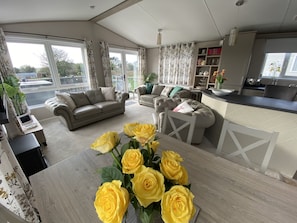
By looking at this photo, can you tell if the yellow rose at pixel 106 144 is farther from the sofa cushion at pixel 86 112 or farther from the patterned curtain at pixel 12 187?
the sofa cushion at pixel 86 112

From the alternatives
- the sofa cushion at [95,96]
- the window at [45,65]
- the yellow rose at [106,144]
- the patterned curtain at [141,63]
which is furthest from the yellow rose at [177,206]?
the patterned curtain at [141,63]

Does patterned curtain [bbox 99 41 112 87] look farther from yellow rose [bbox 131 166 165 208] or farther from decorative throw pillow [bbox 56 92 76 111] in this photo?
yellow rose [bbox 131 166 165 208]

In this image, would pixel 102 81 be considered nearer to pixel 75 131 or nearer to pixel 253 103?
pixel 75 131

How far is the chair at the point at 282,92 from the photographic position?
2510mm

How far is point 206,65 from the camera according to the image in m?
4.74

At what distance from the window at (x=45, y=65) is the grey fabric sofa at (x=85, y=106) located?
2.96ft

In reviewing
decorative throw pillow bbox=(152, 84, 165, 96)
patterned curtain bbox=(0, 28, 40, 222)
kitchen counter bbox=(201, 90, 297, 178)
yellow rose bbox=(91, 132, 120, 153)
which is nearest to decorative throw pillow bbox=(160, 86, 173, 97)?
decorative throw pillow bbox=(152, 84, 165, 96)

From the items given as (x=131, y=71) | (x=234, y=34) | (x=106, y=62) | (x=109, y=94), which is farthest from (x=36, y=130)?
(x=131, y=71)

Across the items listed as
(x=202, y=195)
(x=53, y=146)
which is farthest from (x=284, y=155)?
(x=53, y=146)

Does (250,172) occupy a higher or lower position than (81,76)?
lower

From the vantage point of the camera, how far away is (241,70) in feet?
11.8

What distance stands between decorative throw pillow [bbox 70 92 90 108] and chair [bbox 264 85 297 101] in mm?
4338

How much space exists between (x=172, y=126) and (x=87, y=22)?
15.2 ft

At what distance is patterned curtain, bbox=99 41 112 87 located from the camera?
15.1 feet
